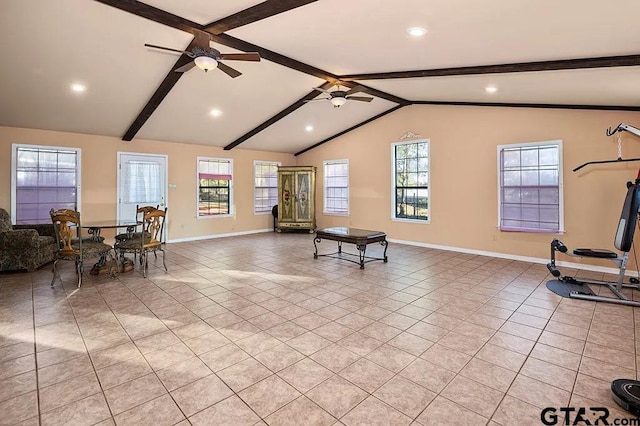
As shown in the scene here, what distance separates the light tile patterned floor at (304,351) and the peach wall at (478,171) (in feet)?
5.38

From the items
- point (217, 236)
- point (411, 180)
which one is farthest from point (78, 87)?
point (411, 180)

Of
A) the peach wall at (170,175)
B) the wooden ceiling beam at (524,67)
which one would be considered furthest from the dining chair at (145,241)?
the wooden ceiling beam at (524,67)

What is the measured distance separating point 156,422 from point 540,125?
6.66m

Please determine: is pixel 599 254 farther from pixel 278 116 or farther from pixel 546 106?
pixel 278 116

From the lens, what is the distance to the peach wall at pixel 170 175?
6.23m

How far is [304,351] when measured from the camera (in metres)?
2.70

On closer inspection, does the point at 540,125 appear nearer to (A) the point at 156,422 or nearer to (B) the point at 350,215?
(B) the point at 350,215

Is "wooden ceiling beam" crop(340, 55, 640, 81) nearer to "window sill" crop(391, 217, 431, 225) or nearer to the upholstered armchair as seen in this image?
"window sill" crop(391, 217, 431, 225)

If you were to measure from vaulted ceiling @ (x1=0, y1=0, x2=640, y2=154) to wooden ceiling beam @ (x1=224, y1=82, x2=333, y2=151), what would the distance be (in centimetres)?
4

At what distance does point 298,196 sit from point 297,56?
4999 millimetres

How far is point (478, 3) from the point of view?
2.83m

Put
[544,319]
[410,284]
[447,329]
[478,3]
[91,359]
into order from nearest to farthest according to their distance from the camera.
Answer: [91,359]
[478,3]
[447,329]
[544,319]
[410,284]

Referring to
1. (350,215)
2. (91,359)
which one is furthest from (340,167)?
(91,359)

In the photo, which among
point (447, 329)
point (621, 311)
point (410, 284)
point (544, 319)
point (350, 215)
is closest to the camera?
point (447, 329)
